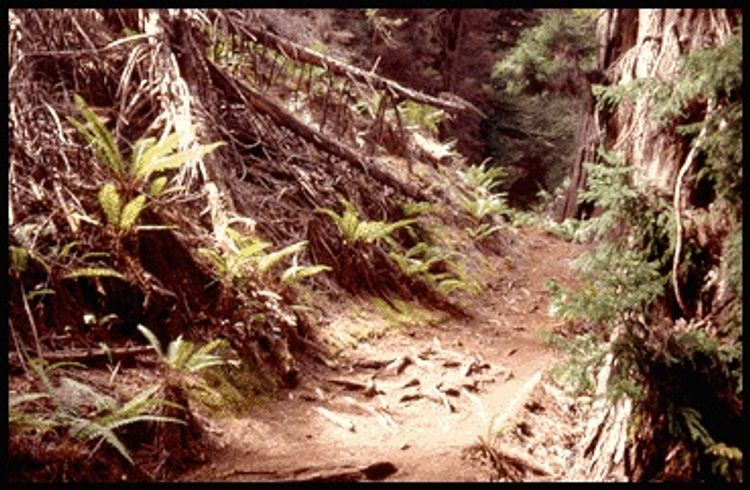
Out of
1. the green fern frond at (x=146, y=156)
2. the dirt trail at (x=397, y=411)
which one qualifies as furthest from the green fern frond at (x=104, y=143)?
the dirt trail at (x=397, y=411)

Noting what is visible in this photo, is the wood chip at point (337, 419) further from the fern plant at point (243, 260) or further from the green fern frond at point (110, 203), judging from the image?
the green fern frond at point (110, 203)

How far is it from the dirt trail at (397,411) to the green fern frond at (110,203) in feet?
5.79

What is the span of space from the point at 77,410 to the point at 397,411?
2506 mm

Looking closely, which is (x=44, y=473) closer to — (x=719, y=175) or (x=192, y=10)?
(x=719, y=175)

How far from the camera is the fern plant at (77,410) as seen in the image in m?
3.00

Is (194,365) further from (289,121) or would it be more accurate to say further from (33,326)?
(289,121)

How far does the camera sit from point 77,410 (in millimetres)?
3262

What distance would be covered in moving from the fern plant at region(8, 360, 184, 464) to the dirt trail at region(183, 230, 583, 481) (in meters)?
0.54

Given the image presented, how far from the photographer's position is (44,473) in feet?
9.38

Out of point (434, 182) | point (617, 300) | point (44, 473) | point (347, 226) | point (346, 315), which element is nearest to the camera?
point (44, 473)

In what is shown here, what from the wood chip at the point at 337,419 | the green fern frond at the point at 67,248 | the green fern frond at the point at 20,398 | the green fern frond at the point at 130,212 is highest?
the green fern frond at the point at 130,212

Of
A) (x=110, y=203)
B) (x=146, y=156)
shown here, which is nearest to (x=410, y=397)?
(x=110, y=203)

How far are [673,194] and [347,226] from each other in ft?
13.6

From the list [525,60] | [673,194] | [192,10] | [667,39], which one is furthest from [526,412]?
[525,60]
